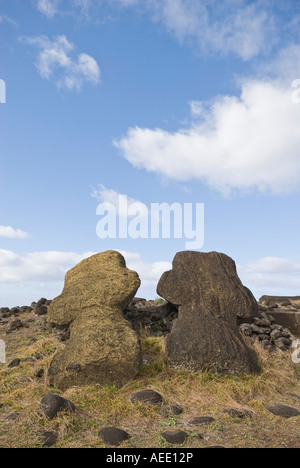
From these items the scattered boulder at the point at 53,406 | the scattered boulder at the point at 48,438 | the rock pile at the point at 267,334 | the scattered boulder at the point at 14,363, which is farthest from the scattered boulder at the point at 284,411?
the scattered boulder at the point at 14,363

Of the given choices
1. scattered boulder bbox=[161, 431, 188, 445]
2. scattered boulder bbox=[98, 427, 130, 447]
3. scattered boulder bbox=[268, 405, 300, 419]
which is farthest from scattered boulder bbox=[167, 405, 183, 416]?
scattered boulder bbox=[268, 405, 300, 419]

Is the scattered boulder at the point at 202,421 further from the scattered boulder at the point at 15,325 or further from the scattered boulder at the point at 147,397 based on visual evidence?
the scattered boulder at the point at 15,325

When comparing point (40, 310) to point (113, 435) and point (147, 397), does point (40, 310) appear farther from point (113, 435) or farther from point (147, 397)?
point (113, 435)

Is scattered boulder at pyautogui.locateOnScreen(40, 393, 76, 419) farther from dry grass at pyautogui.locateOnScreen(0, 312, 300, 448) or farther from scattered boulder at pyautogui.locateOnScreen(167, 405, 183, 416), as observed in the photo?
scattered boulder at pyautogui.locateOnScreen(167, 405, 183, 416)

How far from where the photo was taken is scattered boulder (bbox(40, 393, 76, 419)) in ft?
18.1

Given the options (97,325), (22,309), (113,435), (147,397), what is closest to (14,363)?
(97,325)

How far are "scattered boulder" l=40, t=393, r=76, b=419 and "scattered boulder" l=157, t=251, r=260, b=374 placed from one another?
2377mm

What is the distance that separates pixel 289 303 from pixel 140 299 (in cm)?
533

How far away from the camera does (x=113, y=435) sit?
500 centimetres

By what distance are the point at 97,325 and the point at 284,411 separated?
3391 millimetres

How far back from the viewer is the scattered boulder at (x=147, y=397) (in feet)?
20.0

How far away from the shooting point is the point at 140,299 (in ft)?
42.3
